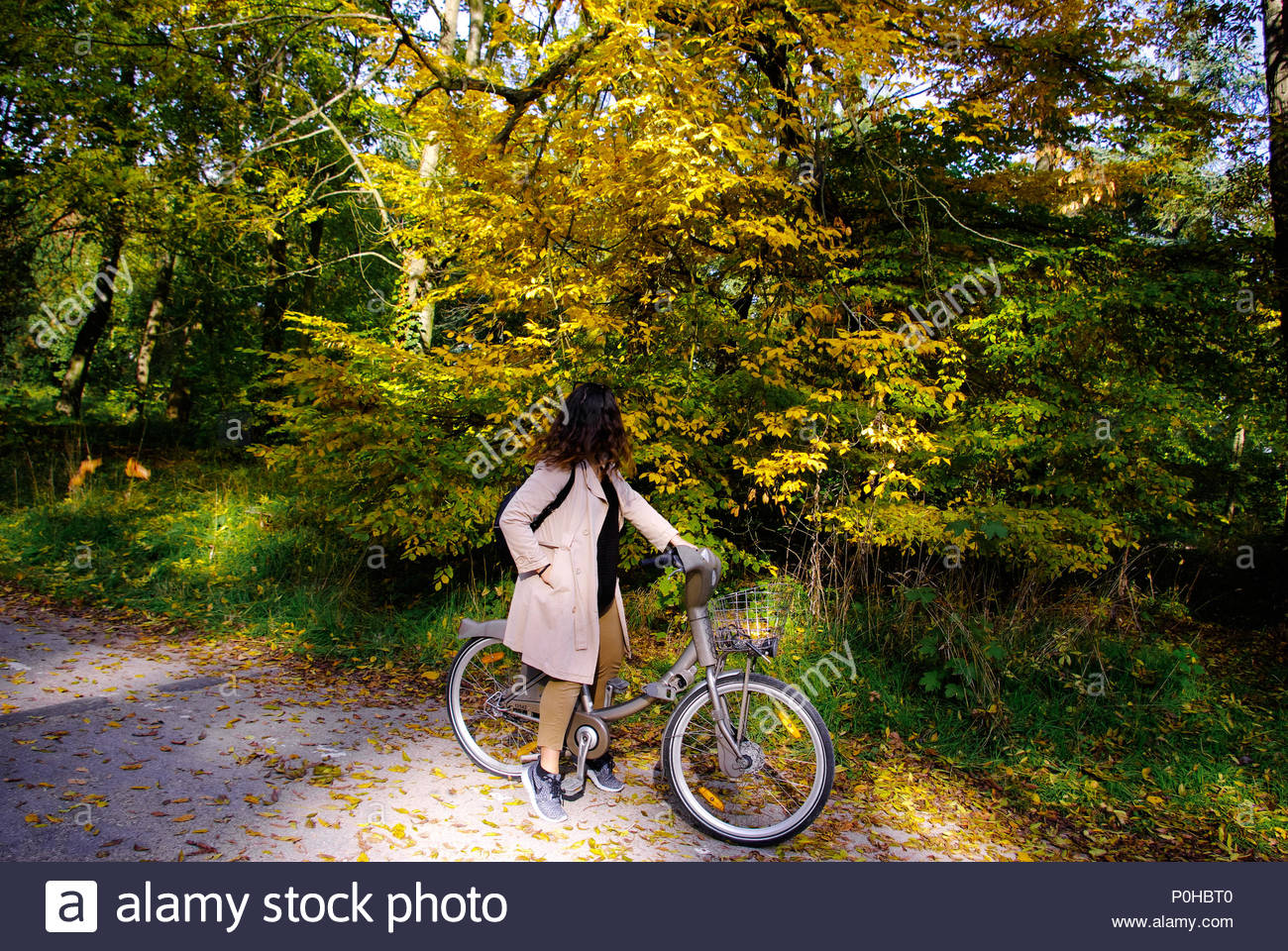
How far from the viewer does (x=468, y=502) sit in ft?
18.3

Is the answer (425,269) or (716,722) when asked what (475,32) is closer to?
(425,269)

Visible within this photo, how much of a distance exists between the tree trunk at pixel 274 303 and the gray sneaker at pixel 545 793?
12.2 meters

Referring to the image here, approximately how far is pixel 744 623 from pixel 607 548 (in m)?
0.72

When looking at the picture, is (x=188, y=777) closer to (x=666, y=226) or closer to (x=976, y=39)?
(x=666, y=226)

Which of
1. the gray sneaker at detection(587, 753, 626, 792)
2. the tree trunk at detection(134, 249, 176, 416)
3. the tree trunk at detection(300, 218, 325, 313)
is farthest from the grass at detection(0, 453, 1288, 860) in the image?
the tree trunk at detection(134, 249, 176, 416)

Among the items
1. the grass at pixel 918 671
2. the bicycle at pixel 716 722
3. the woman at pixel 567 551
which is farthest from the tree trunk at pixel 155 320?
the woman at pixel 567 551

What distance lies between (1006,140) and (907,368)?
9.73 feet

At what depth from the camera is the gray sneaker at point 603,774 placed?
3.63m

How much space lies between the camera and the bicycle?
3170 mm

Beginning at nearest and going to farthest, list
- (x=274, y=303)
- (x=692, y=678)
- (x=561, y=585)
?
(x=561, y=585)
(x=692, y=678)
(x=274, y=303)

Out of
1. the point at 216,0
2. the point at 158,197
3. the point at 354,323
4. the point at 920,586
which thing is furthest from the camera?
the point at 354,323

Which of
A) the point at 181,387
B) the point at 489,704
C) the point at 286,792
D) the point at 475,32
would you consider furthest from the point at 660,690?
the point at 181,387

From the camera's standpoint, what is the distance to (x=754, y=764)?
10.6 ft

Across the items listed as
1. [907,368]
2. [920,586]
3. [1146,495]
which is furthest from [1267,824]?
[907,368]
